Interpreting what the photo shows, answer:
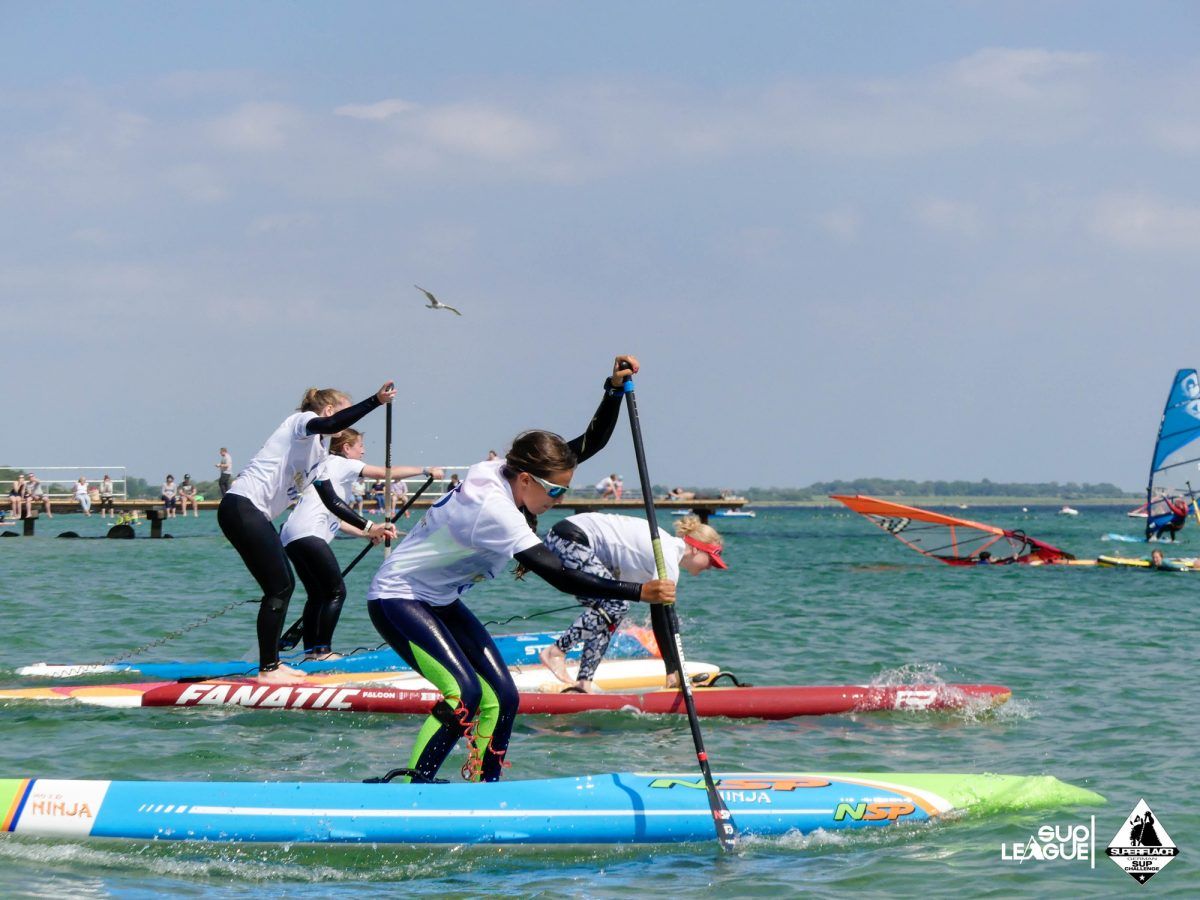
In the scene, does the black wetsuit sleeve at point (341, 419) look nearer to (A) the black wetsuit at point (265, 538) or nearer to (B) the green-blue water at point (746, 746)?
(A) the black wetsuit at point (265, 538)

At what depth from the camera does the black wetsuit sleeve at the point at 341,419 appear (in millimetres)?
7891

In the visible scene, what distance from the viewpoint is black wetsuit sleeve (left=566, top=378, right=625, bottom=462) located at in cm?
662

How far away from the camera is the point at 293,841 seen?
571 cm

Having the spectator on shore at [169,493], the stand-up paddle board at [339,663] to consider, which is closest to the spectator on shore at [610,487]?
the spectator on shore at [169,493]

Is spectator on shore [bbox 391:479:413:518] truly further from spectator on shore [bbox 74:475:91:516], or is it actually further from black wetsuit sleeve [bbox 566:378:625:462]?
spectator on shore [bbox 74:475:91:516]

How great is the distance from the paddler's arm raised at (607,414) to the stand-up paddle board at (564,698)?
321cm

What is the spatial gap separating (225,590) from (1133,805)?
17.9 meters

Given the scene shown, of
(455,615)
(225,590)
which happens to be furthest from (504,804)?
(225,590)

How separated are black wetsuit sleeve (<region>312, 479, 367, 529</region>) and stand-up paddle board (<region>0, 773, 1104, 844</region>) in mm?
3548

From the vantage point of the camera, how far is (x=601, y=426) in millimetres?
6684

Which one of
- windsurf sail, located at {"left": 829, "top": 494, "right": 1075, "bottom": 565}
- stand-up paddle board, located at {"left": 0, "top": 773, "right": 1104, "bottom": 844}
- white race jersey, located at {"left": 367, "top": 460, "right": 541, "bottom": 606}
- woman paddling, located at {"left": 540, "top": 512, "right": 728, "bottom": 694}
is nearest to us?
white race jersey, located at {"left": 367, "top": 460, "right": 541, "bottom": 606}

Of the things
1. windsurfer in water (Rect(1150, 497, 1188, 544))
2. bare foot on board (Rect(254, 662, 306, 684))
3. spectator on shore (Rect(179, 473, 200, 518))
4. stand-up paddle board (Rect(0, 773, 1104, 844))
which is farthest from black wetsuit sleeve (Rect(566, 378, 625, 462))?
spectator on shore (Rect(179, 473, 200, 518))

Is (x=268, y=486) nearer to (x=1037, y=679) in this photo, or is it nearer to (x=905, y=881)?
(x=905, y=881)

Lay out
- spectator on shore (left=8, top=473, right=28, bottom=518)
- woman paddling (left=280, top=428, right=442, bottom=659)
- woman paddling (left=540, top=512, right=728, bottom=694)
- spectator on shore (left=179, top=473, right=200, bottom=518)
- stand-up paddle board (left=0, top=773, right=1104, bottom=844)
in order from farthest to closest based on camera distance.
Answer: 1. spectator on shore (left=179, top=473, right=200, bottom=518)
2. spectator on shore (left=8, top=473, right=28, bottom=518)
3. woman paddling (left=280, top=428, right=442, bottom=659)
4. woman paddling (left=540, top=512, right=728, bottom=694)
5. stand-up paddle board (left=0, top=773, right=1104, bottom=844)
